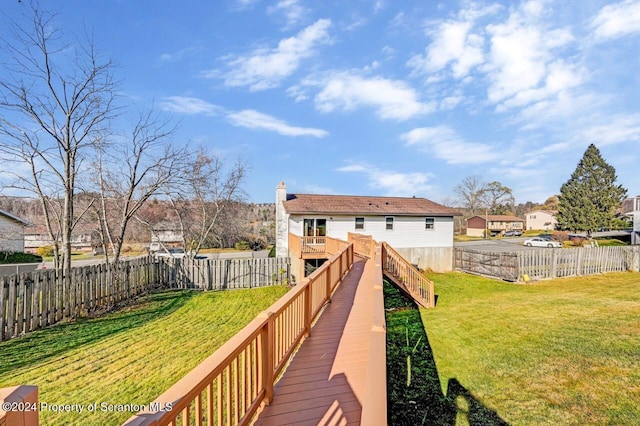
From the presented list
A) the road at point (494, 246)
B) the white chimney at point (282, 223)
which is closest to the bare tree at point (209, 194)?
the white chimney at point (282, 223)

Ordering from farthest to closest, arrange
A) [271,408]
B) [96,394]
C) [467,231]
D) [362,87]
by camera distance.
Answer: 1. [467,231]
2. [362,87]
3. [96,394]
4. [271,408]

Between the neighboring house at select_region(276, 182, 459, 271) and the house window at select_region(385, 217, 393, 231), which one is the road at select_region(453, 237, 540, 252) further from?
the house window at select_region(385, 217, 393, 231)

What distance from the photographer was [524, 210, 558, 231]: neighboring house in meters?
61.0

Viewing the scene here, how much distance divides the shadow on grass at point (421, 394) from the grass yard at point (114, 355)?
423 centimetres

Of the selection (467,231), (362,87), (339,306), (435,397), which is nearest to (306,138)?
(362,87)

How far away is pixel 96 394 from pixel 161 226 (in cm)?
2563

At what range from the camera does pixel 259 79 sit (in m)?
14.5

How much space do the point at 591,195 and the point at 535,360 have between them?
45.2 m

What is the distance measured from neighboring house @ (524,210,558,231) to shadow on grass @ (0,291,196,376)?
72.1 metres

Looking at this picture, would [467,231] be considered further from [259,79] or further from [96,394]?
[96,394]

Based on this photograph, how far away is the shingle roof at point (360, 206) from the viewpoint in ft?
64.9

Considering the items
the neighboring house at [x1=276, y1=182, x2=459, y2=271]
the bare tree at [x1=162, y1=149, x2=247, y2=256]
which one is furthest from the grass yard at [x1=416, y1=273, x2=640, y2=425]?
the bare tree at [x1=162, y1=149, x2=247, y2=256]

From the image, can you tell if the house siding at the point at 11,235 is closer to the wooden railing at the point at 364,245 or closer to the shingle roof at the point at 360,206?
the shingle roof at the point at 360,206

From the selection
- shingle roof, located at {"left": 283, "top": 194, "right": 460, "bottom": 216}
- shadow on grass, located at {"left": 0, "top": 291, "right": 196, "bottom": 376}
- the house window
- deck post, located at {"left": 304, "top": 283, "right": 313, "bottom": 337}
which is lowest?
shadow on grass, located at {"left": 0, "top": 291, "right": 196, "bottom": 376}
